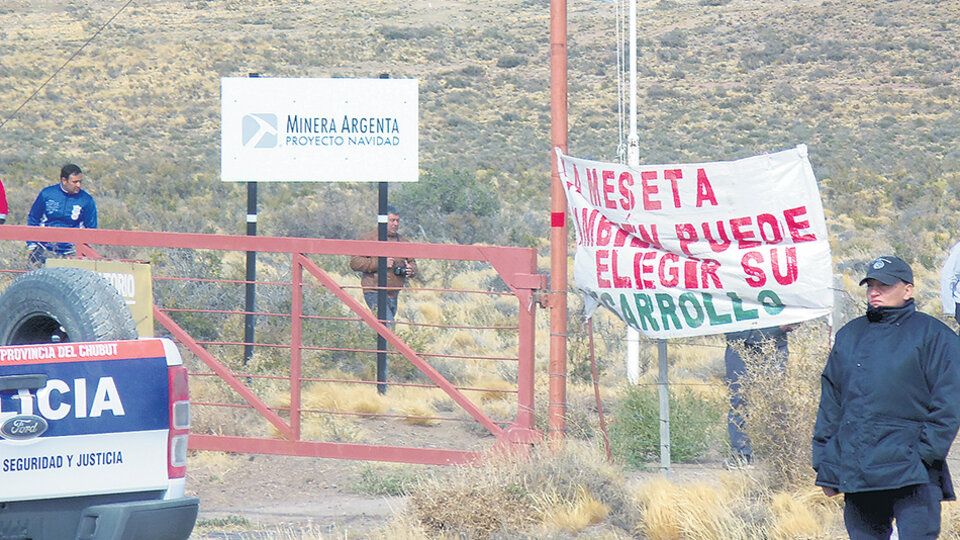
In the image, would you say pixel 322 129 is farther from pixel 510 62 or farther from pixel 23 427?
pixel 510 62

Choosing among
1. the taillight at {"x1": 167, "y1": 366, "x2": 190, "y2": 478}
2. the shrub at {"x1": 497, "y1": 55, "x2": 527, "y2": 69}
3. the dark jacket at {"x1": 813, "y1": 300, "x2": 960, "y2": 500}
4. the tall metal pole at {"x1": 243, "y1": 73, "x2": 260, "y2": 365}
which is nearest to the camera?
the dark jacket at {"x1": 813, "y1": 300, "x2": 960, "y2": 500}

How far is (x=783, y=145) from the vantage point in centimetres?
3847

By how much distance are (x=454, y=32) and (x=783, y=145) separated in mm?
25609

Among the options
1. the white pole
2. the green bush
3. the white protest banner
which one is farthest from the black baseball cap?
the white pole

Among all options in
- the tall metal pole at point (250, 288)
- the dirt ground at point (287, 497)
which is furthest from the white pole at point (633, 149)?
the tall metal pole at point (250, 288)

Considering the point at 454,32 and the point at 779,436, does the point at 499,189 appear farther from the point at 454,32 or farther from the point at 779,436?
the point at 454,32

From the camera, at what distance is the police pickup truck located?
14.2 feet

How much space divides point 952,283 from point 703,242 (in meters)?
2.95

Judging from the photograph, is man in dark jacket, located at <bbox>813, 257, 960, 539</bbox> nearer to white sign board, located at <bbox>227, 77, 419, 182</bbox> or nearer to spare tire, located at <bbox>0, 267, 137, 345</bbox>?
spare tire, located at <bbox>0, 267, 137, 345</bbox>

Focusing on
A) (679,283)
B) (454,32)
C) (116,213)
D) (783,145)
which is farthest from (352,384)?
(454,32)

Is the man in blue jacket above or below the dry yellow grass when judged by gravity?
above

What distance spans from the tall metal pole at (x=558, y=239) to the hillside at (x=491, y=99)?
1463cm

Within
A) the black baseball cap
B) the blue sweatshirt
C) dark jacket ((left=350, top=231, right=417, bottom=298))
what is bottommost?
the black baseball cap

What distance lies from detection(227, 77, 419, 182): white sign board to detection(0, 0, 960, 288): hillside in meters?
10.8
